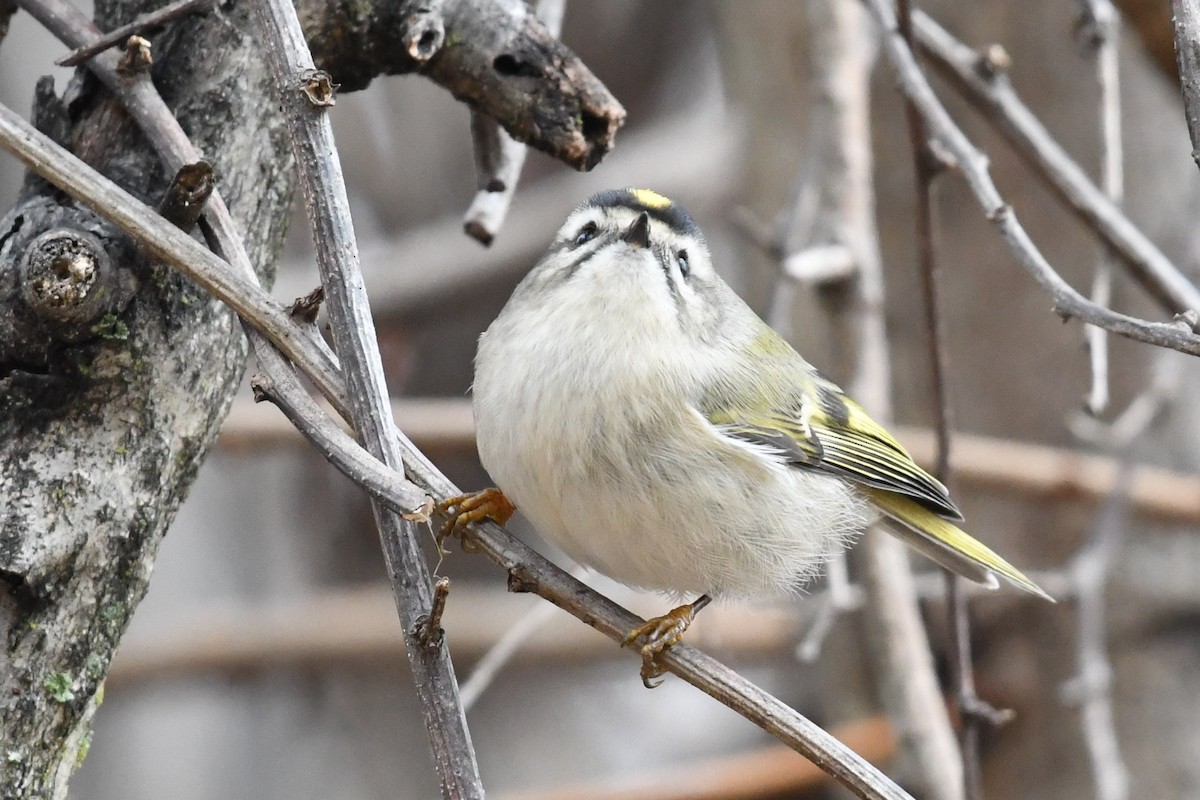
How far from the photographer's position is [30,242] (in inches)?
56.6

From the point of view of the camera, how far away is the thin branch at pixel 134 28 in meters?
1.50

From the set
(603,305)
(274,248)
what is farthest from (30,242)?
(603,305)

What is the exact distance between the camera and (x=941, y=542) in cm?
258

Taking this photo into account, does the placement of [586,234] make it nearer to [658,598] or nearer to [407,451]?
[407,451]

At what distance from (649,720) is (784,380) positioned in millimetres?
3053

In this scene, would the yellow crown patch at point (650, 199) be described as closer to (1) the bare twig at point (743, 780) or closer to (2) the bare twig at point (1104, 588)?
(2) the bare twig at point (1104, 588)

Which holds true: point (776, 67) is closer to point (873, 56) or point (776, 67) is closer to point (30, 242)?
point (873, 56)

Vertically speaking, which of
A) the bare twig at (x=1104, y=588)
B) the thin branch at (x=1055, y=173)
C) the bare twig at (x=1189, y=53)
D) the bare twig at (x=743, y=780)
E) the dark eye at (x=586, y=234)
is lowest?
the bare twig at (x=743, y=780)

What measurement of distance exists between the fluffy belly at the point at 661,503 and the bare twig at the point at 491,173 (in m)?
0.32

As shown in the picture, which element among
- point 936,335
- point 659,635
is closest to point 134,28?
point 659,635

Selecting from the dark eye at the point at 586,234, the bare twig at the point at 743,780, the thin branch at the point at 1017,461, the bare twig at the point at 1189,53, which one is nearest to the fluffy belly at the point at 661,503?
the dark eye at the point at 586,234

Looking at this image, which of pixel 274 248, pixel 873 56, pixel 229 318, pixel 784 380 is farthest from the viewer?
pixel 873 56

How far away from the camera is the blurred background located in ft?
10.6

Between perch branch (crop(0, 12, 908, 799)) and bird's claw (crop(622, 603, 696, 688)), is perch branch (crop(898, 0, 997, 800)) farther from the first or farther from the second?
perch branch (crop(0, 12, 908, 799))
